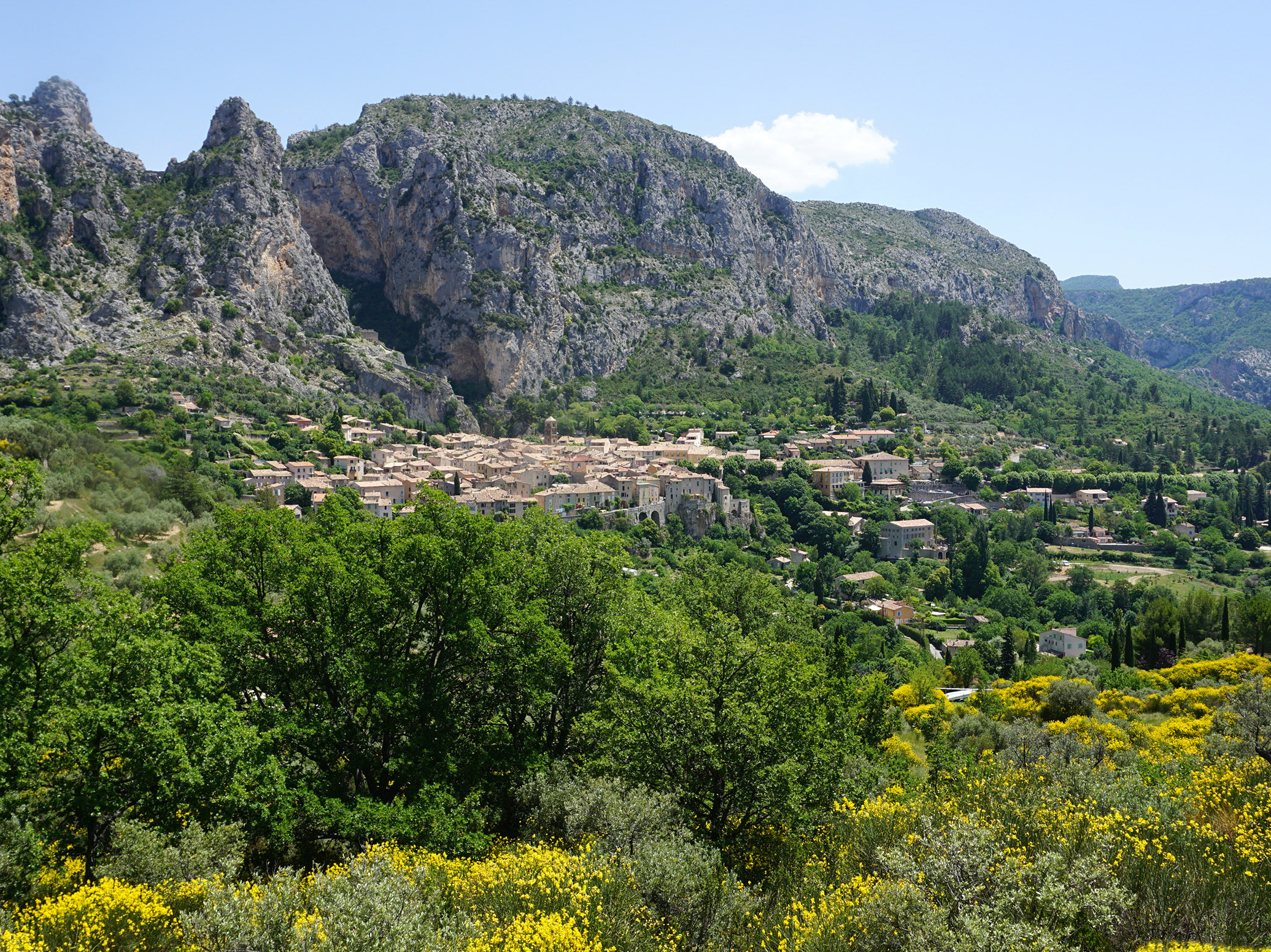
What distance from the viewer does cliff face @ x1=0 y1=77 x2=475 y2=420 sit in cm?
8875

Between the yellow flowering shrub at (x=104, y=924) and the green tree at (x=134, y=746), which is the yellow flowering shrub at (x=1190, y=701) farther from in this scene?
the yellow flowering shrub at (x=104, y=924)

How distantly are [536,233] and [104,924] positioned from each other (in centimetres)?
12804

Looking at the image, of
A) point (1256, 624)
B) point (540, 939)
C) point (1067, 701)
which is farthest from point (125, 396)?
point (1256, 624)

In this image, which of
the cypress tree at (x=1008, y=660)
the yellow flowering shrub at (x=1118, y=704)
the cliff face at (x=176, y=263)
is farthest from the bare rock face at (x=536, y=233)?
the yellow flowering shrub at (x=1118, y=704)

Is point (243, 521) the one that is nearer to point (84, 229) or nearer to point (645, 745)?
point (645, 745)

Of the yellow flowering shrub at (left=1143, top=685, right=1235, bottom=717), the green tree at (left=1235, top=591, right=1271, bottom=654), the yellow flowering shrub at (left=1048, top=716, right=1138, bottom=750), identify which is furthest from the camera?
the green tree at (left=1235, top=591, right=1271, bottom=654)

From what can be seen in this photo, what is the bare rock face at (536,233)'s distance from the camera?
122 metres

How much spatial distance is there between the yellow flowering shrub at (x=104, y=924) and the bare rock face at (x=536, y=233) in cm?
11349

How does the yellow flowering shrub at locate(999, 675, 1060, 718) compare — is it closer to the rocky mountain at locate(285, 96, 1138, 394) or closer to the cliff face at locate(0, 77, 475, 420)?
the cliff face at locate(0, 77, 475, 420)

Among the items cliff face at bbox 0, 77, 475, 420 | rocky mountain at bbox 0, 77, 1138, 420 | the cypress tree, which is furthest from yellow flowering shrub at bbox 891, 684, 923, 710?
rocky mountain at bbox 0, 77, 1138, 420

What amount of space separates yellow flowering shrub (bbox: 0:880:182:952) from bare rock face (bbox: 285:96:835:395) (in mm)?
113491

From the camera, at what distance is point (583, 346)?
426 ft

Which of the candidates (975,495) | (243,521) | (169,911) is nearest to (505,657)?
(243,521)

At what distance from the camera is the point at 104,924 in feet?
29.0
